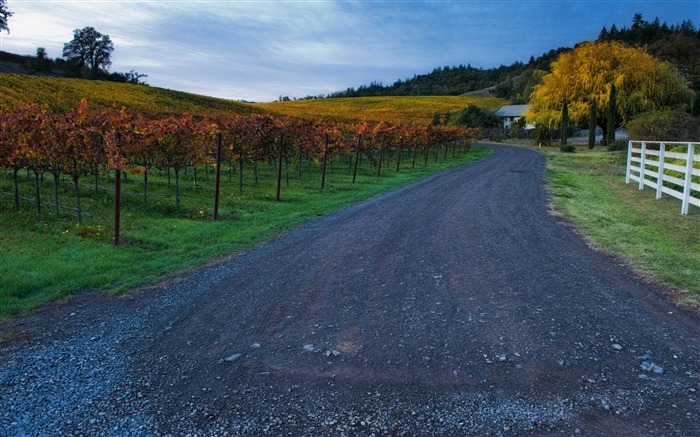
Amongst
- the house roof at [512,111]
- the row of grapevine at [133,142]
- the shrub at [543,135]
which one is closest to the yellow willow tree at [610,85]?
the shrub at [543,135]

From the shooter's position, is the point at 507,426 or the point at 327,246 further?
the point at 327,246

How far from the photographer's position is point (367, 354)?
3.95m

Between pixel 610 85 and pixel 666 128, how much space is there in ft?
56.5

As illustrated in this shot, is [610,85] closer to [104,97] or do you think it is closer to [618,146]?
[618,146]

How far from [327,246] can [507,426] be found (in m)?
5.06

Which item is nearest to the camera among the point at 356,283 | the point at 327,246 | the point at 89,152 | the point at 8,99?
the point at 356,283

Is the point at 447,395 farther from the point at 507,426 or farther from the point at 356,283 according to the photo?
the point at 356,283

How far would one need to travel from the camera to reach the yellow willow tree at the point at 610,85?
41.9 meters

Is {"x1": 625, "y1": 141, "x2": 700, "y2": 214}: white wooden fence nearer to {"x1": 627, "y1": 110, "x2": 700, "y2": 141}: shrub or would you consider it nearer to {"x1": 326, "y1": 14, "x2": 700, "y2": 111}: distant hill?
{"x1": 627, "y1": 110, "x2": 700, "y2": 141}: shrub

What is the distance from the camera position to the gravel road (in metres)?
3.11

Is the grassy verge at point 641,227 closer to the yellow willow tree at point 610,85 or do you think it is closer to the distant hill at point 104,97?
the distant hill at point 104,97

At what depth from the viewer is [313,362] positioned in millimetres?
3844

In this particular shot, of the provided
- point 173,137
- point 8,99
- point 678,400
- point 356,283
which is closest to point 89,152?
point 173,137

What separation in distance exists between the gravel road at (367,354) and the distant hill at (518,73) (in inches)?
2232
